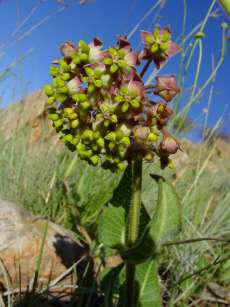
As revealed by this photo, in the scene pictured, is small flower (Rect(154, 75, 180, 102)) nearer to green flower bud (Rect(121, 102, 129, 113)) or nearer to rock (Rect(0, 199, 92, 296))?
green flower bud (Rect(121, 102, 129, 113))

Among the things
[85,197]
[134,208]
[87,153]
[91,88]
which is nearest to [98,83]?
[91,88]

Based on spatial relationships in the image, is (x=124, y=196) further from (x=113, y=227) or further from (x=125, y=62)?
(x=125, y=62)

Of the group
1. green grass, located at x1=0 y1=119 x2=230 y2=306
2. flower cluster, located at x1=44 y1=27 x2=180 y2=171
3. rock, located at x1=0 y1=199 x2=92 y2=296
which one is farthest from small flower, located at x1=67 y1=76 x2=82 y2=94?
green grass, located at x1=0 y1=119 x2=230 y2=306

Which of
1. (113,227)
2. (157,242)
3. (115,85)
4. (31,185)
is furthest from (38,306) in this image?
(31,185)

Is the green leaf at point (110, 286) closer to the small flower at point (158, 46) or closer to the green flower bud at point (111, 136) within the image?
the green flower bud at point (111, 136)

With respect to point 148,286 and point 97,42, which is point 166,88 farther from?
point 148,286

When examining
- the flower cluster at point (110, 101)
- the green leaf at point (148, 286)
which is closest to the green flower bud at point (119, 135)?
the flower cluster at point (110, 101)
